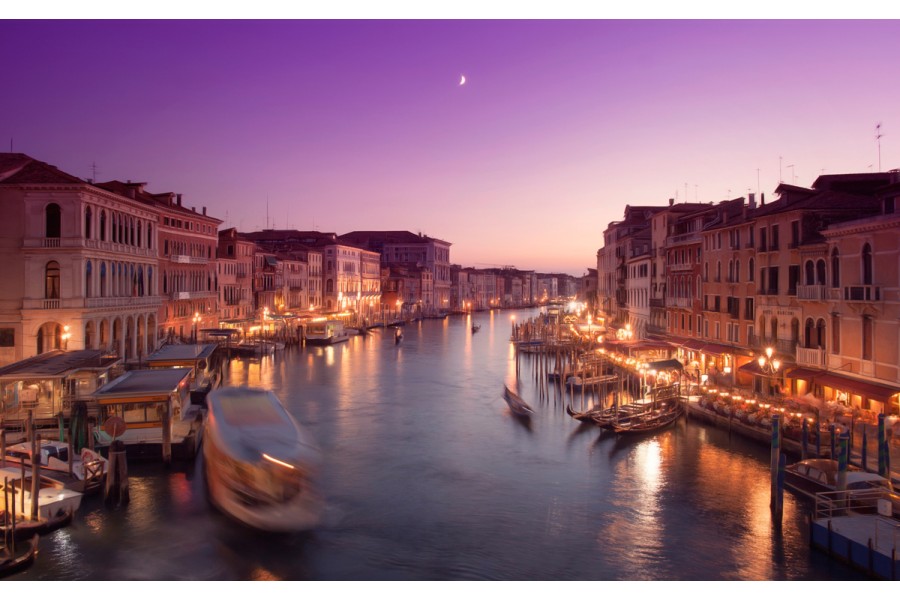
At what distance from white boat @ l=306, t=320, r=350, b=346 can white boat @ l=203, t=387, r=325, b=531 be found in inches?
1019

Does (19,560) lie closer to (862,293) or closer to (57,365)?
(57,365)

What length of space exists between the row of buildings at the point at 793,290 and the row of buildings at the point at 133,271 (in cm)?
1506

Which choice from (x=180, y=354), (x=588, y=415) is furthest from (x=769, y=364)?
(x=180, y=354)

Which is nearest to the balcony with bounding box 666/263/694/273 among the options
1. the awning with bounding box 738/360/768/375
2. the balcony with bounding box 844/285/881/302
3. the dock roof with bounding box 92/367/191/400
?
the awning with bounding box 738/360/768/375

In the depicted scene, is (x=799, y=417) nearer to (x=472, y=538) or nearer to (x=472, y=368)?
(x=472, y=538)

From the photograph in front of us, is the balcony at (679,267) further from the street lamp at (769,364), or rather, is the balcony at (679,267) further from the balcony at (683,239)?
the street lamp at (769,364)

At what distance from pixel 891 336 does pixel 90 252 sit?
16565 millimetres

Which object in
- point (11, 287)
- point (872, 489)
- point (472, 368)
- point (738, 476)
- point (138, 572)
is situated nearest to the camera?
point (138, 572)

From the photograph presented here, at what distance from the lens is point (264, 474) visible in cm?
849

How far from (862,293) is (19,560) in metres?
12.4

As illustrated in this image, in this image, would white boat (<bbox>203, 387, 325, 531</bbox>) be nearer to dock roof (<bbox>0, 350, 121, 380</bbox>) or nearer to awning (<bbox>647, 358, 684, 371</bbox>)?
dock roof (<bbox>0, 350, 121, 380</bbox>)

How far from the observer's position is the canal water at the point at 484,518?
7.83 meters

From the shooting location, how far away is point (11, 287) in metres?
16.3
